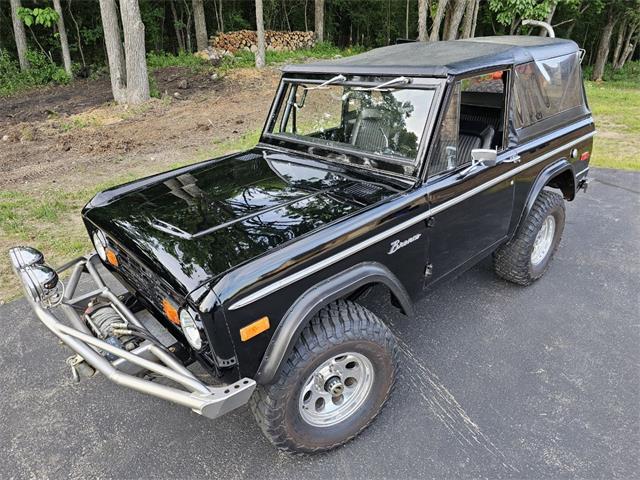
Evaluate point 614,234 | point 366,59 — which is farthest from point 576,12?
point 366,59

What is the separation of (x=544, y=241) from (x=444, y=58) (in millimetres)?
2018

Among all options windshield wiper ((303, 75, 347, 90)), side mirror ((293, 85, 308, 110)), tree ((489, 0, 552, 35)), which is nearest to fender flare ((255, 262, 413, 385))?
windshield wiper ((303, 75, 347, 90))

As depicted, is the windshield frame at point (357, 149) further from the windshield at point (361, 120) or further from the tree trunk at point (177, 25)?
the tree trunk at point (177, 25)

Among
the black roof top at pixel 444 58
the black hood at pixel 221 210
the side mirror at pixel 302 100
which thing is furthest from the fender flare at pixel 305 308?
the side mirror at pixel 302 100

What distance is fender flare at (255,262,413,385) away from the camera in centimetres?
202

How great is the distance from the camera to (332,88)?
316cm

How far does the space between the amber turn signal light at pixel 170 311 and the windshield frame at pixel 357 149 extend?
1.45 m

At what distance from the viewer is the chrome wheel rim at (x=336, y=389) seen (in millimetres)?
2344

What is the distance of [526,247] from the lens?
3615mm

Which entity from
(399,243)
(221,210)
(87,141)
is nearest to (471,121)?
(399,243)

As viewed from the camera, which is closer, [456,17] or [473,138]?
[473,138]

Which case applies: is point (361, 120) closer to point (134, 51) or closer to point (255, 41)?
point (134, 51)

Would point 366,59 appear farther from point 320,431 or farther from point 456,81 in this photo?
point 320,431

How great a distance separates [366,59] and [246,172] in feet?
3.88
